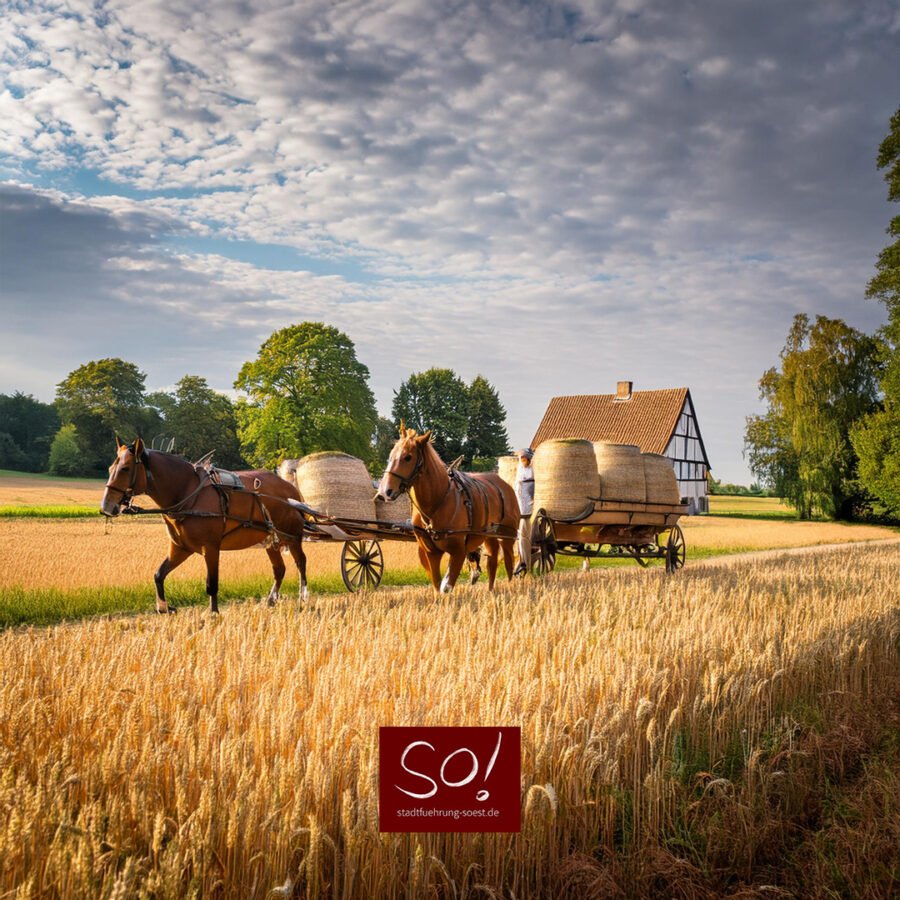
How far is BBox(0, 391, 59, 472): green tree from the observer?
2111 inches

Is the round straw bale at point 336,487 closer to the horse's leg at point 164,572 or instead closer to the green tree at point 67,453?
the horse's leg at point 164,572

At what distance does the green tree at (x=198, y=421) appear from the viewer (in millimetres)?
51094

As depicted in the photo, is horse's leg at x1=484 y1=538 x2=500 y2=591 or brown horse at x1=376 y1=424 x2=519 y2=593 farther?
horse's leg at x1=484 y1=538 x2=500 y2=591

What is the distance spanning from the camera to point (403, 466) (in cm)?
889

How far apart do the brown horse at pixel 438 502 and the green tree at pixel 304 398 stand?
26.6 m

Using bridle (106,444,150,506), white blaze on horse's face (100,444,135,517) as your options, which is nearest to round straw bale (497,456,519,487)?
bridle (106,444,150,506)

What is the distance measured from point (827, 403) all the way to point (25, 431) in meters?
54.3

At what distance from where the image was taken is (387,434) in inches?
2653

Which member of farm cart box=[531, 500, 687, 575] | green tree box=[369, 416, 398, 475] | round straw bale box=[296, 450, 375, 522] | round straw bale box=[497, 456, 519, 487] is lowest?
farm cart box=[531, 500, 687, 575]

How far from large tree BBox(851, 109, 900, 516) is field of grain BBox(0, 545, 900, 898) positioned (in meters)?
27.1

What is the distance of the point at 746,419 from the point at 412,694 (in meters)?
51.8

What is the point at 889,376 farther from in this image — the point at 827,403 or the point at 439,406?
the point at 439,406

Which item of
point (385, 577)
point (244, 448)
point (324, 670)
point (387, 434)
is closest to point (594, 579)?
point (385, 577)

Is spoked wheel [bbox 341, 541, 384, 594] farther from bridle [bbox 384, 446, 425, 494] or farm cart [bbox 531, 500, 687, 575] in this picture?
bridle [bbox 384, 446, 425, 494]
